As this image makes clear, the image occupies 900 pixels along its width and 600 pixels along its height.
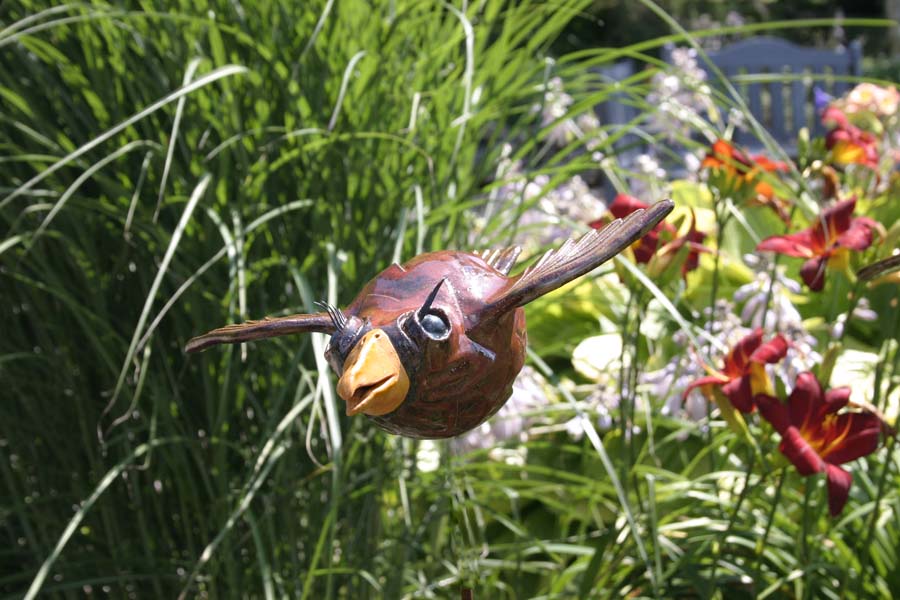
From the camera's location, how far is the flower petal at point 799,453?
812 mm

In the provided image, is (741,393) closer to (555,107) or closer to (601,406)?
(601,406)

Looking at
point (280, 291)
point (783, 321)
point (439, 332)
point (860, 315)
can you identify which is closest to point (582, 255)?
point (439, 332)

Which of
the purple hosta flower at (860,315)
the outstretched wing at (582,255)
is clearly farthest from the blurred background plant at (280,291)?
the outstretched wing at (582,255)

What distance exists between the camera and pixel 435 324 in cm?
46

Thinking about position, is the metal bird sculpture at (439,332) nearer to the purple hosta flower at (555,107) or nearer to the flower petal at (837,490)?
the flower petal at (837,490)

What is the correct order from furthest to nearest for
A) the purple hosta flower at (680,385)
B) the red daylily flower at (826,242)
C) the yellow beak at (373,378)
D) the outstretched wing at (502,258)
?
the purple hosta flower at (680,385) → the red daylily flower at (826,242) → the outstretched wing at (502,258) → the yellow beak at (373,378)

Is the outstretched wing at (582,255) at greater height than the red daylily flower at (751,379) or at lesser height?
greater

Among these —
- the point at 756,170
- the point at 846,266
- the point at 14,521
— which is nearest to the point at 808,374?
the point at 846,266

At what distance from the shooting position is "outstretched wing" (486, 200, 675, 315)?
44cm

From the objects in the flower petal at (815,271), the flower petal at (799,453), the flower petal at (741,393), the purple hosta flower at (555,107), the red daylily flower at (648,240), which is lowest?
the flower petal at (799,453)

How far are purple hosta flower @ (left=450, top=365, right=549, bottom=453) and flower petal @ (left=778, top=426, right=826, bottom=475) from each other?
46 centimetres

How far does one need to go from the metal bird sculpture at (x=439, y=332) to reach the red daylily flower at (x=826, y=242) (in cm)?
48

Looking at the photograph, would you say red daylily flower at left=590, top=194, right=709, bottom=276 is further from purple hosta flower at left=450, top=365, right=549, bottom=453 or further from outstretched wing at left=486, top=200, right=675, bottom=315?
outstretched wing at left=486, top=200, right=675, bottom=315

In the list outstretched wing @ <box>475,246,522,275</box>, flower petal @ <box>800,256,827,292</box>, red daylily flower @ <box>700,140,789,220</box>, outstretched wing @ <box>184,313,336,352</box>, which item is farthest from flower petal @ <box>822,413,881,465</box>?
outstretched wing @ <box>184,313,336,352</box>
